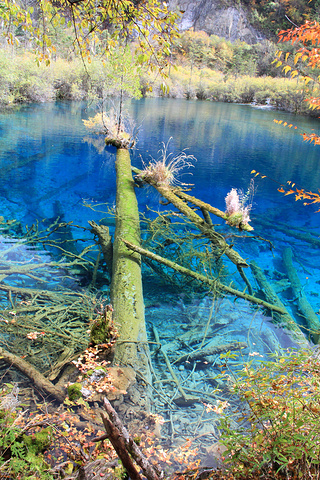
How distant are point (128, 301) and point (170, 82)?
41.6 meters

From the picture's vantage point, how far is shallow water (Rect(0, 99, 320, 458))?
173 inches

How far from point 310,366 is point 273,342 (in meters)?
2.33

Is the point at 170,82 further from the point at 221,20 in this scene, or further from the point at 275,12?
the point at 221,20

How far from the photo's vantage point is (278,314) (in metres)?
4.70

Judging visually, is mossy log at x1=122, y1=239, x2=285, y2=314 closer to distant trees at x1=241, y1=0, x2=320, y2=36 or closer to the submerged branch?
the submerged branch

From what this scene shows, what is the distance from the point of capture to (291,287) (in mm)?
5852

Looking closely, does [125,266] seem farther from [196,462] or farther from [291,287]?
[291,287]

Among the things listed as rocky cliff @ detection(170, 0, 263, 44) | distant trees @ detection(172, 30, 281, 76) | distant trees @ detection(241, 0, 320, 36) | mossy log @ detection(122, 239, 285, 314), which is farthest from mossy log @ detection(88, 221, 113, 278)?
rocky cliff @ detection(170, 0, 263, 44)

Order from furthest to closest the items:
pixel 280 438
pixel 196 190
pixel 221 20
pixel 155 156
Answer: pixel 221 20
pixel 155 156
pixel 196 190
pixel 280 438

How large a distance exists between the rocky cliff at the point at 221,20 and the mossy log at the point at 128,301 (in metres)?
86.9

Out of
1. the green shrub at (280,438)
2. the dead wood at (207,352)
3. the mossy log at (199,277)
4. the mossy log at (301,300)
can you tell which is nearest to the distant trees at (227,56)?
the mossy log at (301,300)

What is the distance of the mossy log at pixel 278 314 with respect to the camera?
13.9ft

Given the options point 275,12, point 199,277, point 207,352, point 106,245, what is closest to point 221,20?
point 275,12

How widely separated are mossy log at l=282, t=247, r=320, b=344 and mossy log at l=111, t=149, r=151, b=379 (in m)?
2.00
